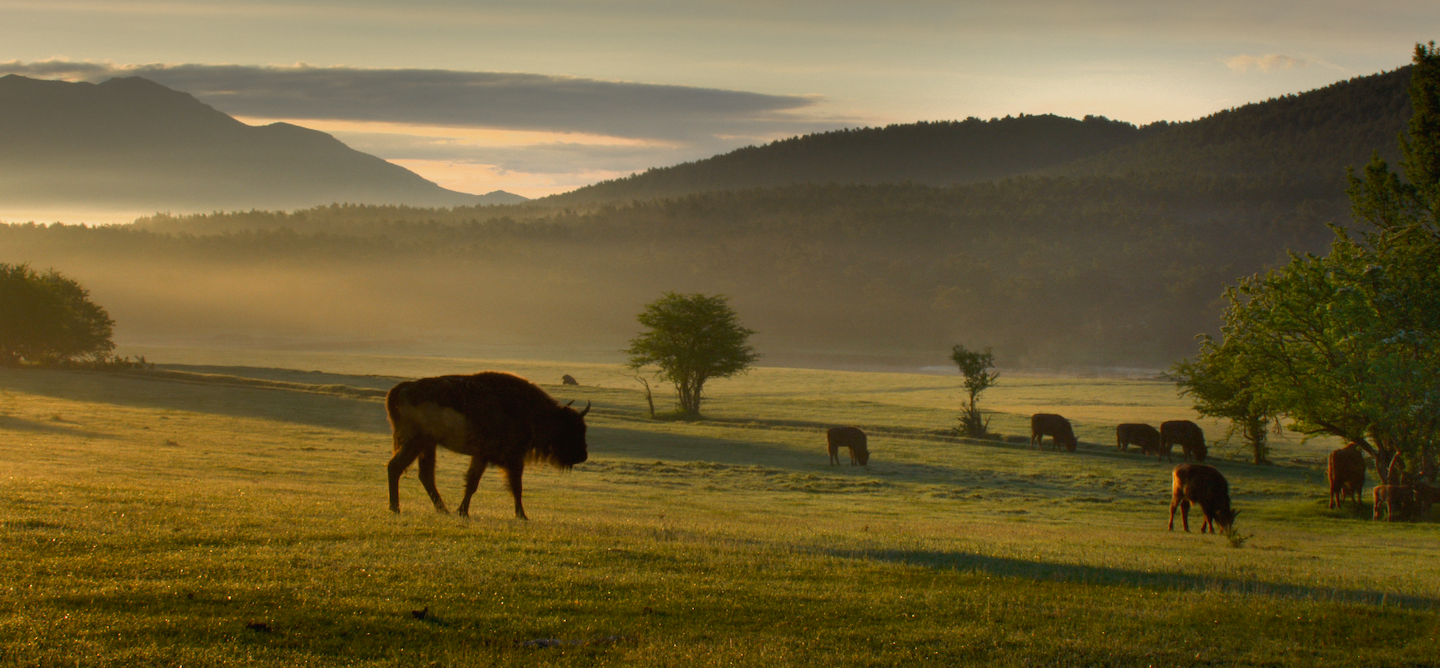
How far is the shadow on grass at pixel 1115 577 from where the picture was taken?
11.7 m

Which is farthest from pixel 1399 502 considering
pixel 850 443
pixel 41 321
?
pixel 41 321

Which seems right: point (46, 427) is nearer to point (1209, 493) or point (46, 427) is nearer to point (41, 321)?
point (1209, 493)

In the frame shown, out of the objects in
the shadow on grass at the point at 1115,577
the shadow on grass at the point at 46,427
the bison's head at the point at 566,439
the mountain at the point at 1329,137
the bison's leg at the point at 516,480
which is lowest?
the shadow on grass at the point at 46,427

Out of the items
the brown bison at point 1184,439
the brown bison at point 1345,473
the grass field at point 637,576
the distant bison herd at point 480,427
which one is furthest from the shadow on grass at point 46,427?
the brown bison at point 1184,439

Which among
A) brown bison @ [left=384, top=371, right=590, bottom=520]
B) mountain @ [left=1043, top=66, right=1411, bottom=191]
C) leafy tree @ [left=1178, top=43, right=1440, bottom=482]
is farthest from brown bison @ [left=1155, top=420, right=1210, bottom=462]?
mountain @ [left=1043, top=66, right=1411, bottom=191]

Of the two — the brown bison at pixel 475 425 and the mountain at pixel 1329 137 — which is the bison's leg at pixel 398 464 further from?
the mountain at pixel 1329 137

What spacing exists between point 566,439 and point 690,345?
48.9m

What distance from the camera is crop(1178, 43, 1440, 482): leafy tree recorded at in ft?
91.9

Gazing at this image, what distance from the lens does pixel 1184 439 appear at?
144 feet

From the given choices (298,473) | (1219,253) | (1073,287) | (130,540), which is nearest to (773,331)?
(1073,287)

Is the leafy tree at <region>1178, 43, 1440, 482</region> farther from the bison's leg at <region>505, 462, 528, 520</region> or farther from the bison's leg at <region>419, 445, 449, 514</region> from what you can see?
the bison's leg at <region>419, 445, 449, 514</region>

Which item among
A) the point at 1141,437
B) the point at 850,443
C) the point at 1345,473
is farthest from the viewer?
the point at 1141,437

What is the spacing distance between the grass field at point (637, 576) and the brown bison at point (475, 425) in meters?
0.81

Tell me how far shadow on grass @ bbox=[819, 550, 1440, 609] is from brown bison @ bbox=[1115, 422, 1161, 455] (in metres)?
34.8
